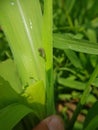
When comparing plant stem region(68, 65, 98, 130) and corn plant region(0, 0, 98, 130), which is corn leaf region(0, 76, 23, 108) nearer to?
corn plant region(0, 0, 98, 130)

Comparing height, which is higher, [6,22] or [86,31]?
[6,22]

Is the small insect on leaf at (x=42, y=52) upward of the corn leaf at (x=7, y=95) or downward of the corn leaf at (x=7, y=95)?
upward

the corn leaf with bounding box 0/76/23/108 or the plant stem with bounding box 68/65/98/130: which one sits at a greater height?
the corn leaf with bounding box 0/76/23/108

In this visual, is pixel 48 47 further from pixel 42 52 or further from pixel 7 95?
pixel 7 95

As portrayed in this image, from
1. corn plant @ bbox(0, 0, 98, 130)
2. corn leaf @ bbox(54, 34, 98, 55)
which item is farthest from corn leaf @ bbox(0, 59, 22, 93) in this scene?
corn leaf @ bbox(54, 34, 98, 55)

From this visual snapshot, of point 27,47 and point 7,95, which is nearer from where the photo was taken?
point 7,95

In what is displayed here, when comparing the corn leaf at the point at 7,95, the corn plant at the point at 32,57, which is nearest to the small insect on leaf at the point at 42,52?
the corn plant at the point at 32,57

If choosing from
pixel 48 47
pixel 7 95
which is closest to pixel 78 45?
pixel 48 47

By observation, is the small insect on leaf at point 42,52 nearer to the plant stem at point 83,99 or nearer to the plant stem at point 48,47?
the plant stem at point 48,47

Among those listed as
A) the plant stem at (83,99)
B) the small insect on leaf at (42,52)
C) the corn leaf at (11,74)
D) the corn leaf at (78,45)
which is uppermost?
the small insect on leaf at (42,52)

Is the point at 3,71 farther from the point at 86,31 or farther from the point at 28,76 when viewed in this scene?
the point at 86,31

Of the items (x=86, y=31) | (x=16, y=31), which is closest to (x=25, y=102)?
(x=16, y=31)
